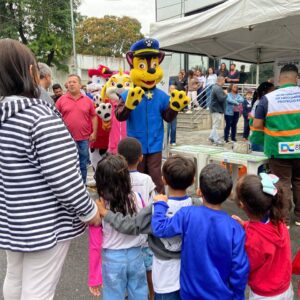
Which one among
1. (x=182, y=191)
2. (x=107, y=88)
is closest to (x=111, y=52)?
(x=107, y=88)

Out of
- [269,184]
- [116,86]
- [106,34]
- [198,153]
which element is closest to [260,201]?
[269,184]

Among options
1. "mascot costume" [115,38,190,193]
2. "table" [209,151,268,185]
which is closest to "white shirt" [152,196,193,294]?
"mascot costume" [115,38,190,193]

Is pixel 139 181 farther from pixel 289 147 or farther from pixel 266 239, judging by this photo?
pixel 289 147

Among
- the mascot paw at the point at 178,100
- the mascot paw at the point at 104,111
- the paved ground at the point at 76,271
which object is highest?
the mascot paw at the point at 178,100

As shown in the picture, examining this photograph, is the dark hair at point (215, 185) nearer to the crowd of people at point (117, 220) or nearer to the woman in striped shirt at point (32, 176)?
the crowd of people at point (117, 220)

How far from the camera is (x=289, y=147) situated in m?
3.79

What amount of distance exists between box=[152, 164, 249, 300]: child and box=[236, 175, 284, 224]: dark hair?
0.40 feet

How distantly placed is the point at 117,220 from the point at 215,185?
Answer: 23.4 inches

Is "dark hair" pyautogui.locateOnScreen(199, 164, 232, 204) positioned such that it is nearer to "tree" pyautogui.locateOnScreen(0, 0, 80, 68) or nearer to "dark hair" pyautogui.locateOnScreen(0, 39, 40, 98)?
"dark hair" pyautogui.locateOnScreen(0, 39, 40, 98)

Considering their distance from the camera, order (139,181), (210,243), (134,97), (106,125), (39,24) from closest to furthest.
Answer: (210,243) → (139,181) → (134,97) → (106,125) → (39,24)

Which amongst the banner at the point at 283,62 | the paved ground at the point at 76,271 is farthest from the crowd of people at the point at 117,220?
the banner at the point at 283,62

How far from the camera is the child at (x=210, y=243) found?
1.79 m

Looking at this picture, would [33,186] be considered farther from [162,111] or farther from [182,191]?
[162,111]

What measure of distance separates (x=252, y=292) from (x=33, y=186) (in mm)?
1317
